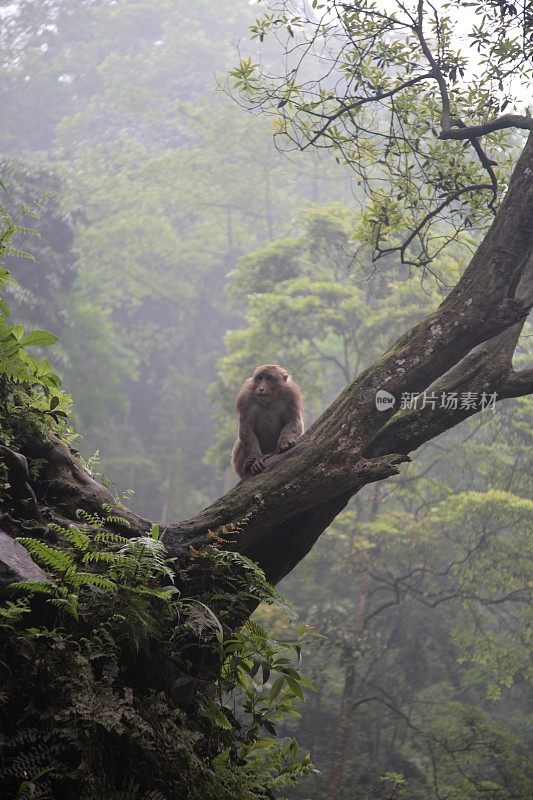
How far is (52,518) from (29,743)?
132cm

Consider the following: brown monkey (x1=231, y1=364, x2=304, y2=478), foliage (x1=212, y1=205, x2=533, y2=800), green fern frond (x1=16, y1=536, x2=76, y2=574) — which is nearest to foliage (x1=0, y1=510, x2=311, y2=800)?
green fern frond (x1=16, y1=536, x2=76, y2=574)

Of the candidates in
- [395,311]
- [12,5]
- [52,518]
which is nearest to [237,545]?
[52,518]

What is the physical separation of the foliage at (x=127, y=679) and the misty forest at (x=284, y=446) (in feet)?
0.04

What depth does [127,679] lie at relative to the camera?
3104mm

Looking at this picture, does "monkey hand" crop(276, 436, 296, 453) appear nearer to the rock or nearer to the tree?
the tree

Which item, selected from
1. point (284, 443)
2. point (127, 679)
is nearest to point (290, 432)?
point (284, 443)

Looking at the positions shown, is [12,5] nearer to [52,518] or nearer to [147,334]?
[147,334]

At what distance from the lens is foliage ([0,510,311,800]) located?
2477mm

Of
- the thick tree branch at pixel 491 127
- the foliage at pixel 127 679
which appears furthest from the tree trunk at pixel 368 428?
the thick tree branch at pixel 491 127

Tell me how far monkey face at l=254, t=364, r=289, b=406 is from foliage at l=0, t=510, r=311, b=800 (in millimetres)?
2662

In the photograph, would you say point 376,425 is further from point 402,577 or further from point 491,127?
point 402,577

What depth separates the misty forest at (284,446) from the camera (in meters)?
3.01

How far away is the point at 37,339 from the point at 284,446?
2504mm

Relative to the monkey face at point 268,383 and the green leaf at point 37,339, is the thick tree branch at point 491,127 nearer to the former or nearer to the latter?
the monkey face at point 268,383
